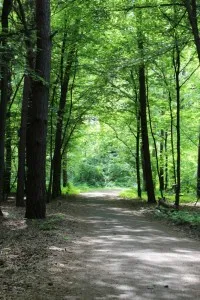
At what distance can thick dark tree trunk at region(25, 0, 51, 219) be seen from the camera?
37.4 ft

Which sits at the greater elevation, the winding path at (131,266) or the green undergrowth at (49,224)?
the green undergrowth at (49,224)

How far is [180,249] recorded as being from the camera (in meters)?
8.01

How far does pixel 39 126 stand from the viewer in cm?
1144

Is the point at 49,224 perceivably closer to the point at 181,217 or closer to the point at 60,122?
the point at 181,217

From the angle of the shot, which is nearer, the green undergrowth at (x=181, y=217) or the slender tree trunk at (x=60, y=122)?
the green undergrowth at (x=181, y=217)

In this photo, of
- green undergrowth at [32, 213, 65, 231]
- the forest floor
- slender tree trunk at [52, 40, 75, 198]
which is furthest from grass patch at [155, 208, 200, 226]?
slender tree trunk at [52, 40, 75, 198]

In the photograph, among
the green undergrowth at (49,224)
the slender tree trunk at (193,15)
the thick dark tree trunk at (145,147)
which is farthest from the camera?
the thick dark tree trunk at (145,147)

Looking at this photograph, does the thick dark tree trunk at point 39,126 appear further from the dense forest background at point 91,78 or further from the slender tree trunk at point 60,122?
the slender tree trunk at point 60,122

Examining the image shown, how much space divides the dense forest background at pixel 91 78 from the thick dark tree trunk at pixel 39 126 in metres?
0.03

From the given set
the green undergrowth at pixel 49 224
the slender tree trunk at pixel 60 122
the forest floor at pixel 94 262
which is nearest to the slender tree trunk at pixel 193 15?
the forest floor at pixel 94 262

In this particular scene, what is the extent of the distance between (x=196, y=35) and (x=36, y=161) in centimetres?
597

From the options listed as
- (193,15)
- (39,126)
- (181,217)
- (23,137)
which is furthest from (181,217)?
(23,137)

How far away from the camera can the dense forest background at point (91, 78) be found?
11.5m

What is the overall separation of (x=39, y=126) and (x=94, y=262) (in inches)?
223
